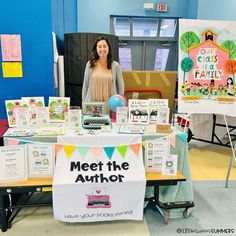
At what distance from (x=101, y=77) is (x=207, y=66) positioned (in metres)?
1.11

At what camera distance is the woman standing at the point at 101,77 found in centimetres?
271

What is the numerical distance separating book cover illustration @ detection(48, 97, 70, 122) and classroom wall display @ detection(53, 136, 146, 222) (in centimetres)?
37

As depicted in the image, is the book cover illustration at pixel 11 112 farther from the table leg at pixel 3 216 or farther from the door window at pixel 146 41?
the door window at pixel 146 41

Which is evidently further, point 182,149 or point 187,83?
point 187,83

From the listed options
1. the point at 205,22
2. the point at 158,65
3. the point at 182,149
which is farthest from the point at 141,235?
the point at 158,65

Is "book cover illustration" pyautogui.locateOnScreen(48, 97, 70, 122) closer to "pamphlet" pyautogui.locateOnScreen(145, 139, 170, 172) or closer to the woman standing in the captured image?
the woman standing

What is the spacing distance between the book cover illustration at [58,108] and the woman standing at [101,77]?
632mm

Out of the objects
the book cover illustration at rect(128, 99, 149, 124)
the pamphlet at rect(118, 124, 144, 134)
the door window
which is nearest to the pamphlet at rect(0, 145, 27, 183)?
the pamphlet at rect(118, 124, 144, 134)

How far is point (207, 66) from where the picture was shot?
8.64 feet

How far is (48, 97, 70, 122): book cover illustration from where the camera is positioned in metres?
2.15

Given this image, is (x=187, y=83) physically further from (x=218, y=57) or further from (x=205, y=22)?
(x=205, y=22)

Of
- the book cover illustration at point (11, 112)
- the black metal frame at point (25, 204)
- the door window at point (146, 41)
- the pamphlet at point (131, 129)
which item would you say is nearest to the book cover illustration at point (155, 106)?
the pamphlet at point (131, 129)

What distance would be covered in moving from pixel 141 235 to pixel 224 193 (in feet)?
3.76

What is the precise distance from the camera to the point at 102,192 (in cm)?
185
